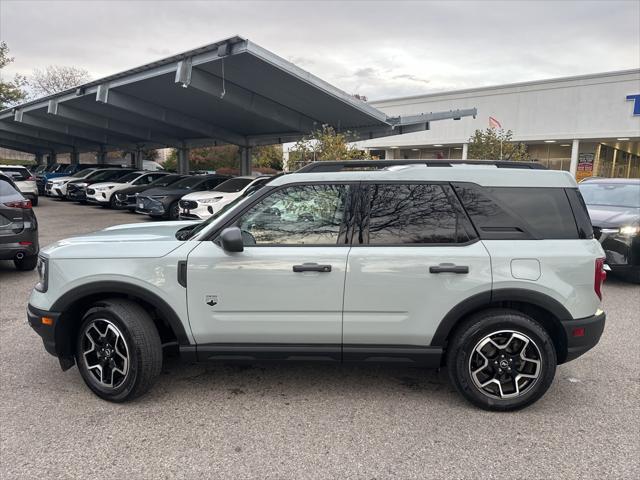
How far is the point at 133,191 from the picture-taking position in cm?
1728

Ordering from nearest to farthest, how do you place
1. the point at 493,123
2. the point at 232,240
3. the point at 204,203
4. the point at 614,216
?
the point at 232,240 → the point at 614,216 → the point at 204,203 → the point at 493,123

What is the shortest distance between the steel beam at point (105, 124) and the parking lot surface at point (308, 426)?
79.4 feet

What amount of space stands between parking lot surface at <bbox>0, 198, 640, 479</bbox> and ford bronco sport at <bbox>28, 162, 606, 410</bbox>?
0.28m

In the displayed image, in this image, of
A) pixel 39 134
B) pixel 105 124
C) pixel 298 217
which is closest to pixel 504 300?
pixel 298 217

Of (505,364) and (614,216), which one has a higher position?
(614,216)

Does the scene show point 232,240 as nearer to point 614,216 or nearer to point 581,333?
point 581,333

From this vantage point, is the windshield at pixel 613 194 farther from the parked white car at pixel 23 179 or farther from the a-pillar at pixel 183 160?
the a-pillar at pixel 183 160

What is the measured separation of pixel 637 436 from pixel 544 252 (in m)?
1.34

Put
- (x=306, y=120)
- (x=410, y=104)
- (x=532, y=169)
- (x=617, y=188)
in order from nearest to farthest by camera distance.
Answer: (x=532, y=169) → (x=617, y=188) → (x=306, y=120) → (x=410, y=104)

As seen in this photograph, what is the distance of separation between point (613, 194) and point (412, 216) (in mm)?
7230

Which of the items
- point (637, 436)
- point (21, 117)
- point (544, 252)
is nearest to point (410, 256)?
point (544, 252)

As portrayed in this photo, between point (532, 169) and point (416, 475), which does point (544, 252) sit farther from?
point (416, 475)

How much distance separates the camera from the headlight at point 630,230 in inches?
283

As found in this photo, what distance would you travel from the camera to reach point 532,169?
11.6 feet
